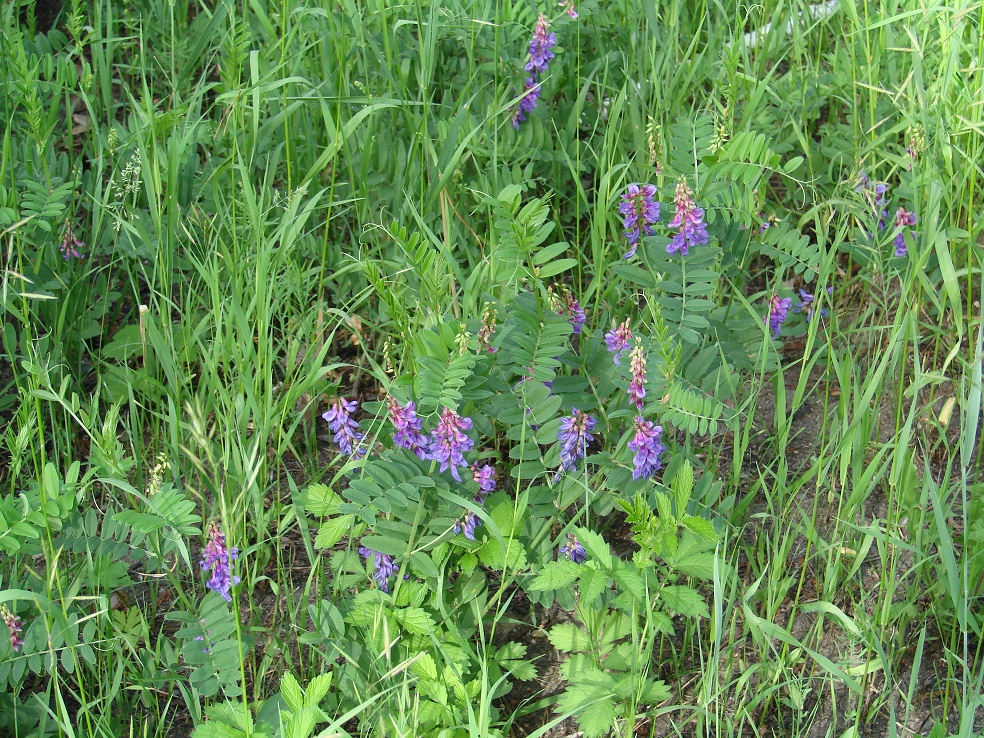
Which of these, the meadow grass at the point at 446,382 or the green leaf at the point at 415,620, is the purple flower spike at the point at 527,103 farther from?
the green leaf at the point at 415,620

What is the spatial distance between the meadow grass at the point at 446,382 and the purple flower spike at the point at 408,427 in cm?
14

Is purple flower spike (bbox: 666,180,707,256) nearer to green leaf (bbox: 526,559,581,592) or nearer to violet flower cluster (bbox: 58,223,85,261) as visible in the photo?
green leaf (bbox: 526,559,581,592)

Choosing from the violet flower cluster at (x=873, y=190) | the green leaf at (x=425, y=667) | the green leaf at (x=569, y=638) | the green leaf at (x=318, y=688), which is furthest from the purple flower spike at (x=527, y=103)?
the green leaf at (x=318, y=688)

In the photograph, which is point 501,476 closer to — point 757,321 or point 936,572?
point 757,321

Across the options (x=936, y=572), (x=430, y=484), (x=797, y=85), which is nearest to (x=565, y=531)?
(x=430, y=484)

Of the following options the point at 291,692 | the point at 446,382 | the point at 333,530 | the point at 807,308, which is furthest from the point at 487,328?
the point at 807,308

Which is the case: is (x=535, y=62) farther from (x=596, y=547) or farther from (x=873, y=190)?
(x=596, y=547)

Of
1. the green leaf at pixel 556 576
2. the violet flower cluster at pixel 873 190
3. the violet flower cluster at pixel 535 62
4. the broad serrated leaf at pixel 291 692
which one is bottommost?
the broad serrated leaf at pixel 291 692

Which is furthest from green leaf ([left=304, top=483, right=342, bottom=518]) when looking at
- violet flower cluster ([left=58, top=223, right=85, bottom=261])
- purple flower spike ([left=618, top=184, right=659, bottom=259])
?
violet flower cluster ([left=58, top=223, right=85, bottom=261])

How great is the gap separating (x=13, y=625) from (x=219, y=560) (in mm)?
360

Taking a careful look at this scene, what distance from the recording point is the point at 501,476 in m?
2.17

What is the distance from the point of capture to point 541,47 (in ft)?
8.32

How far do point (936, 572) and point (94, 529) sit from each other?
159 cm

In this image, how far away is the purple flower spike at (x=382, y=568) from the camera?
6.13 feet
